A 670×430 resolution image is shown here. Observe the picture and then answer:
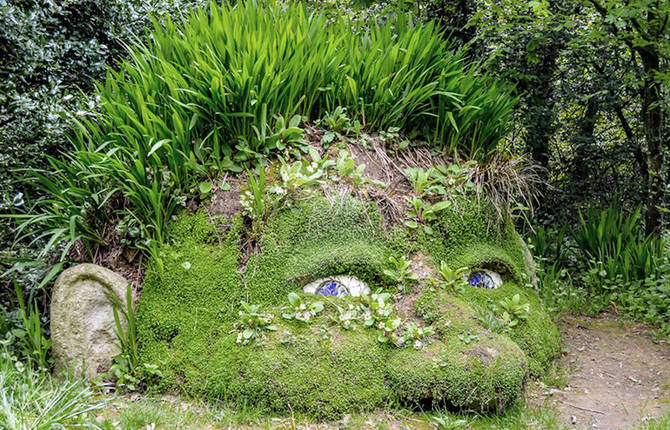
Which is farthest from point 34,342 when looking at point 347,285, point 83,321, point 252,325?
point 347,285

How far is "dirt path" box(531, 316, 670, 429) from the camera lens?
9.52ft

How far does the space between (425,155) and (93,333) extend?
2.63 m

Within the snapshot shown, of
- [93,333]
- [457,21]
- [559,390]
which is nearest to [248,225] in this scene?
[93,333]

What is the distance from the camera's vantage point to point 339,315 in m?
2.98

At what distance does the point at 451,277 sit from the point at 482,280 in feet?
1.24

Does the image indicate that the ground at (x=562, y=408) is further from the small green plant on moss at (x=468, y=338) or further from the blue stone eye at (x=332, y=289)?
the blue stone eye at (x=332, y=289)

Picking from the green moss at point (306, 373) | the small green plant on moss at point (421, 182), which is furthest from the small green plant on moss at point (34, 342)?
the small green plant on moss at point (421, 182)

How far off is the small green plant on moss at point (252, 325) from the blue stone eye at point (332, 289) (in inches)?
14.2

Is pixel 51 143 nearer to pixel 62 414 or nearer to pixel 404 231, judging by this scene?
pixel 62 414

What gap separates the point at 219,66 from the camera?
10.8ft

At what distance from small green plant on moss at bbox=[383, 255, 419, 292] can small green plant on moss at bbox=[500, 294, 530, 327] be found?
2.24ft

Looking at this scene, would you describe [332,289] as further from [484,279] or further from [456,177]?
[456,177]

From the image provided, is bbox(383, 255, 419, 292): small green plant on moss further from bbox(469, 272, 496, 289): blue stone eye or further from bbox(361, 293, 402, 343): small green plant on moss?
bbox(469, 272, 496, 289): blue stone eye

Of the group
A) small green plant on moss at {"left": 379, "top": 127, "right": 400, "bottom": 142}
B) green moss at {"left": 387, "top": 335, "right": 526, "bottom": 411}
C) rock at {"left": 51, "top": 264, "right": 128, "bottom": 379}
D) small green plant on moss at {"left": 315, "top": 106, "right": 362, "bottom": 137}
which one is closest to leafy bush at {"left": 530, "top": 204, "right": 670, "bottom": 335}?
small green plant on moss at {"left": 379, "top": 127, "right": 400, "bottom": 142}
